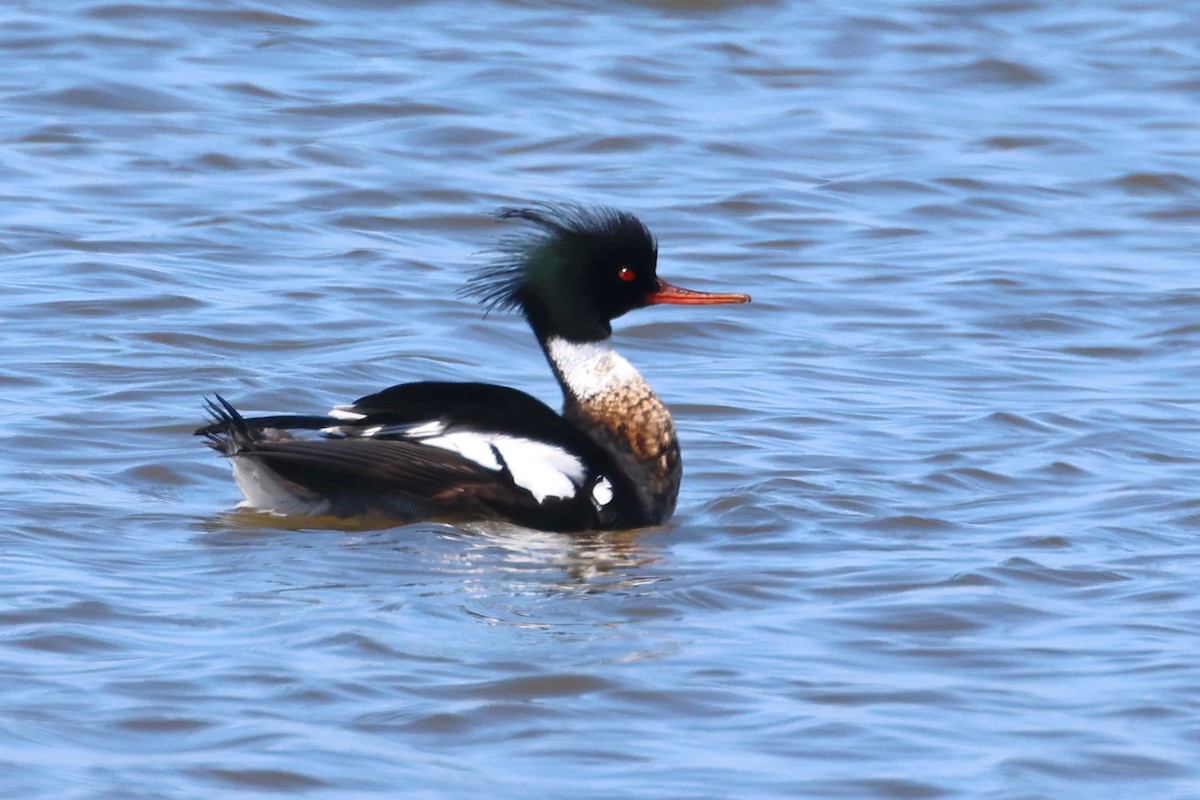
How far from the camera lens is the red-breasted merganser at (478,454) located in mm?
7324

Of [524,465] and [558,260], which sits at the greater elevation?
[558,260]

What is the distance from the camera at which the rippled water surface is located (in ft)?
18.3

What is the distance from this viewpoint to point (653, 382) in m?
9.99

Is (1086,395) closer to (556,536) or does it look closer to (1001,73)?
(556,536)

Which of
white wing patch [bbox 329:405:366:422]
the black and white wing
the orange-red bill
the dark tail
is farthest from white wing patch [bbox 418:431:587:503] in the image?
the orange-red bill

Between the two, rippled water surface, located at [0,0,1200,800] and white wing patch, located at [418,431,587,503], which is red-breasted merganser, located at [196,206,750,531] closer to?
white wing patch, located at [418,431,587,503]

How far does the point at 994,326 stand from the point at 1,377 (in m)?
4.76

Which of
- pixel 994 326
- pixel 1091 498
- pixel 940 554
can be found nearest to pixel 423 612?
pixel 940 554

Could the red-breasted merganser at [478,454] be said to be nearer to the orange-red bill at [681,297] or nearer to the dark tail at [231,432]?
the dark tail at [231,432]

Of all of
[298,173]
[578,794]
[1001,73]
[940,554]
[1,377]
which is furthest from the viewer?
[1001,73]

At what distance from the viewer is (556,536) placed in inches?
295

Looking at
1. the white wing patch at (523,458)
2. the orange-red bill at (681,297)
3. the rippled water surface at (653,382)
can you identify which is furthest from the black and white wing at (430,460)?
the orange-red bill at (681,297)

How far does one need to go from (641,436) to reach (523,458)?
2.24 feet

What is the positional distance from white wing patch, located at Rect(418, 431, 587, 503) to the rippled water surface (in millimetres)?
289
